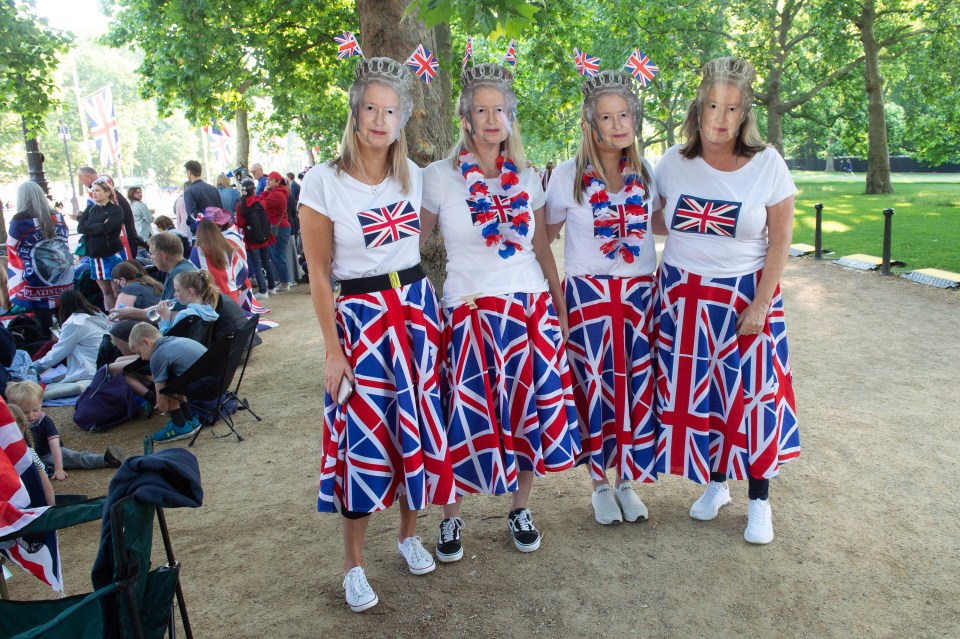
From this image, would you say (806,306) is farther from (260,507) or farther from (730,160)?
(260,507)

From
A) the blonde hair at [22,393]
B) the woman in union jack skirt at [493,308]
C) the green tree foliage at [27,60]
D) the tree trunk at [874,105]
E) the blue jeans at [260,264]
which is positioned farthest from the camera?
the tree trunk at [874,105]

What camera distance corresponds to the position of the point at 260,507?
14.2ft

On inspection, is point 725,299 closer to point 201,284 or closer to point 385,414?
point 385,414

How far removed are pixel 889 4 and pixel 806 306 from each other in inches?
670

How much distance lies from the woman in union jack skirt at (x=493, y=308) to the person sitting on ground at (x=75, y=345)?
Result: 5.27 m

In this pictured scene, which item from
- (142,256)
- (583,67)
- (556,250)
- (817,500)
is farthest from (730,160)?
(556,250)

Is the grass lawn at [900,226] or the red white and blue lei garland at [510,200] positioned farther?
the grass lawn at [900,226]

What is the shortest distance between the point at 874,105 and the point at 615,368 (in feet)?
73.0

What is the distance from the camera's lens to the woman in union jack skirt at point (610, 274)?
3365mm

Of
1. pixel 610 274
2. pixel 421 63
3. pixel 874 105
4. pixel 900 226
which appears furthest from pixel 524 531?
pixel 874 105

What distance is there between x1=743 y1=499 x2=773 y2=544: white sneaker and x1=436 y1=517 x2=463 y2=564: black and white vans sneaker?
1.35 meters

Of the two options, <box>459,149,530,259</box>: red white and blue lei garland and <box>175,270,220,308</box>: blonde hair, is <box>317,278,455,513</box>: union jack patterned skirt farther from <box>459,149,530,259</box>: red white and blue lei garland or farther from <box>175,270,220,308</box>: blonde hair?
<box>175,270,220,308</box>: blonde hair

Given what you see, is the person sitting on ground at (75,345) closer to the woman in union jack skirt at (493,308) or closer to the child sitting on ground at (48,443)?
the child sitting on ground at (48,443)

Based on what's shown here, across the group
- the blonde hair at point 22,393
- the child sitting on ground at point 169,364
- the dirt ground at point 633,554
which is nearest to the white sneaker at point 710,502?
the dirt ground at point 633,554
